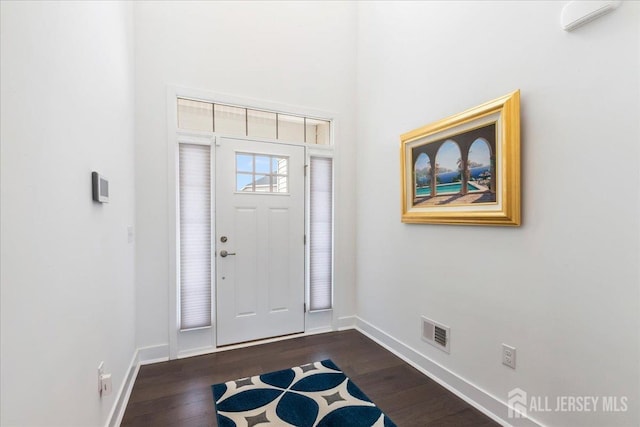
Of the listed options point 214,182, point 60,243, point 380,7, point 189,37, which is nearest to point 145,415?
point 60,243

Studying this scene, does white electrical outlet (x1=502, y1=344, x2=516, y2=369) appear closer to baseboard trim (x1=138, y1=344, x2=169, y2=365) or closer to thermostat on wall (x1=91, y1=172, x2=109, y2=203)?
thermostat on wall (x1=91, y1=172, x2=109, y2=203)

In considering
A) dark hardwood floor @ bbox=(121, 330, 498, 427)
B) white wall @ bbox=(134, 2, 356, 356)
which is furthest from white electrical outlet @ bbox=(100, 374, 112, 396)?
white wall @ bbox=(134, 2, 356, 356)

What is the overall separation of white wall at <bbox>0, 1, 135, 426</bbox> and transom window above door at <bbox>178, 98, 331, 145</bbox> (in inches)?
34.7

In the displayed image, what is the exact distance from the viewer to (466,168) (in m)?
1.98

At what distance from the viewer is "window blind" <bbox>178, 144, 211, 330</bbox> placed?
265cm

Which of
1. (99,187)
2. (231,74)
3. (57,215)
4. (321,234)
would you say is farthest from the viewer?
(321,234)

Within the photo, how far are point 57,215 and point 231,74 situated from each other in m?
2.23

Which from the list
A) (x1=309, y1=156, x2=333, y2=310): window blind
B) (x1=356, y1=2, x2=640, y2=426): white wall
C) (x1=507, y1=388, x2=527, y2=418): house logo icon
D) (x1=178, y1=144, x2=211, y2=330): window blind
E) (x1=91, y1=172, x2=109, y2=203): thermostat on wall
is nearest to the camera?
(x1=356, y1=2, x2=640, y2=426): white wall

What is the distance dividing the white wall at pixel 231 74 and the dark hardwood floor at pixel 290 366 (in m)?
0.40

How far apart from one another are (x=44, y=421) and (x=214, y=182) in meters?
2.06

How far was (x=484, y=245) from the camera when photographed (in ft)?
6.23

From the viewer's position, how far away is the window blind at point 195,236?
8.69ft

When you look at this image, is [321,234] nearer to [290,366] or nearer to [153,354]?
[290,366]

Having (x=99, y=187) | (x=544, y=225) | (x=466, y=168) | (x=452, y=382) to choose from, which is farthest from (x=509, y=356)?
(x=99, y=187)
